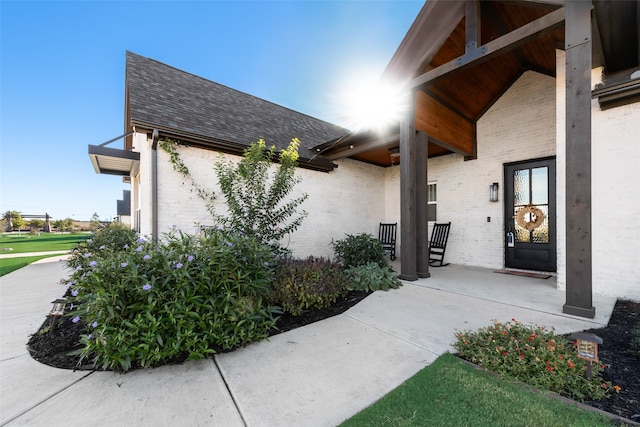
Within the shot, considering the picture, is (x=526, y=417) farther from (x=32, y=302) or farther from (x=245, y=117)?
(x=245, y=117)

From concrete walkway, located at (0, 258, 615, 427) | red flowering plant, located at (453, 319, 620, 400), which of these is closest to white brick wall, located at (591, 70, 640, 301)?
concrete walkway, located at (0, 258, 615, 427)

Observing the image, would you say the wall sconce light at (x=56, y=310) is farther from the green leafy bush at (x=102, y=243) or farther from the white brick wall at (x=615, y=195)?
the white brick wall at (x=615, y=195)

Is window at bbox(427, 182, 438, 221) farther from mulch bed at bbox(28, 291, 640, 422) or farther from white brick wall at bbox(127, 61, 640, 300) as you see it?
mulch bed at bbox(28, 291, 640, 422)

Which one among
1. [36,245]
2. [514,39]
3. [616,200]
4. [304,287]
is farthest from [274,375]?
[36,245]

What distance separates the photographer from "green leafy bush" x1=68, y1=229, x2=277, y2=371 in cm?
223

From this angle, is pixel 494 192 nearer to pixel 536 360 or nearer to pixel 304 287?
pixel 536 360

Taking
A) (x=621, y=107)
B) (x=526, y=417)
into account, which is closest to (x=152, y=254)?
(x=526, y=417)

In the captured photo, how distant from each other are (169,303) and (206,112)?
543cm

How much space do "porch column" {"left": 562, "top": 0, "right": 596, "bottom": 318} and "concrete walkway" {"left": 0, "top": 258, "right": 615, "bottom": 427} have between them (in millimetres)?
462

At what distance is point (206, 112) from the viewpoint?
6340 mm

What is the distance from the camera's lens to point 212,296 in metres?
2.63

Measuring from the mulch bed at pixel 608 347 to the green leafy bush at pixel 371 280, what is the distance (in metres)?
0.62

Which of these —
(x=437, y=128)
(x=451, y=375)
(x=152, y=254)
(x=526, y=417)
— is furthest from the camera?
(x=437, y=128)

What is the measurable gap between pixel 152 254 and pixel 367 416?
8.04 feet
